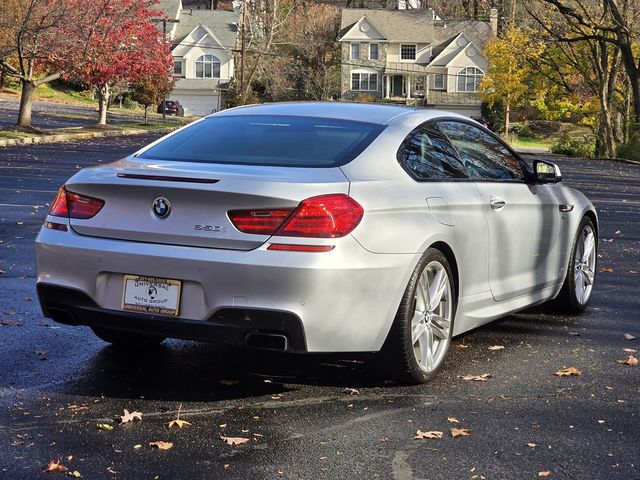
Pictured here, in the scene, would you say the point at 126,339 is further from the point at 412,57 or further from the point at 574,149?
the point at 412,57

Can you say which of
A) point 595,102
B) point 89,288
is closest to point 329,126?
point 89,288

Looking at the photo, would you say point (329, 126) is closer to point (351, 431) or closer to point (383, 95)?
point (351, 431)

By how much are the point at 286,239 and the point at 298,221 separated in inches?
4.2

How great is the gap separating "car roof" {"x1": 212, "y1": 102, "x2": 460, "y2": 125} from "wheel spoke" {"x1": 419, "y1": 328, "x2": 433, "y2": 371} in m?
1.27

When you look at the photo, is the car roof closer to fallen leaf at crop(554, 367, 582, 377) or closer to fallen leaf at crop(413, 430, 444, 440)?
fallen leaf at crop(554, 367, 582, 377)

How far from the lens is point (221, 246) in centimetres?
500

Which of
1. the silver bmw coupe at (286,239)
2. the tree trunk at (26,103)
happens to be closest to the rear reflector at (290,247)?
the silver bmw coupe at (286,239)

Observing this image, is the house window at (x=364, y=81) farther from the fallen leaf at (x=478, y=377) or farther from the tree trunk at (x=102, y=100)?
the fallen leaf at (x=478, y=377)

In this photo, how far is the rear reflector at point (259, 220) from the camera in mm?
4961

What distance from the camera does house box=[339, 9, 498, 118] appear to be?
3337 inches

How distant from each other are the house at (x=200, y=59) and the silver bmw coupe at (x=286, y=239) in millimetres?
78661

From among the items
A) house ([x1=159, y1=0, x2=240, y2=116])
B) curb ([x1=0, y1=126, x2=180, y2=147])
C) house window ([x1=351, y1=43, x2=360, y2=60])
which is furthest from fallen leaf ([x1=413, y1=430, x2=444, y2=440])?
house window ([x1=351, y1=43, x2=360, y2=60])

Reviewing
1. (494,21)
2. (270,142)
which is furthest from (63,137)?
(494,21)

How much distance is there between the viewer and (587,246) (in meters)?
8.22
